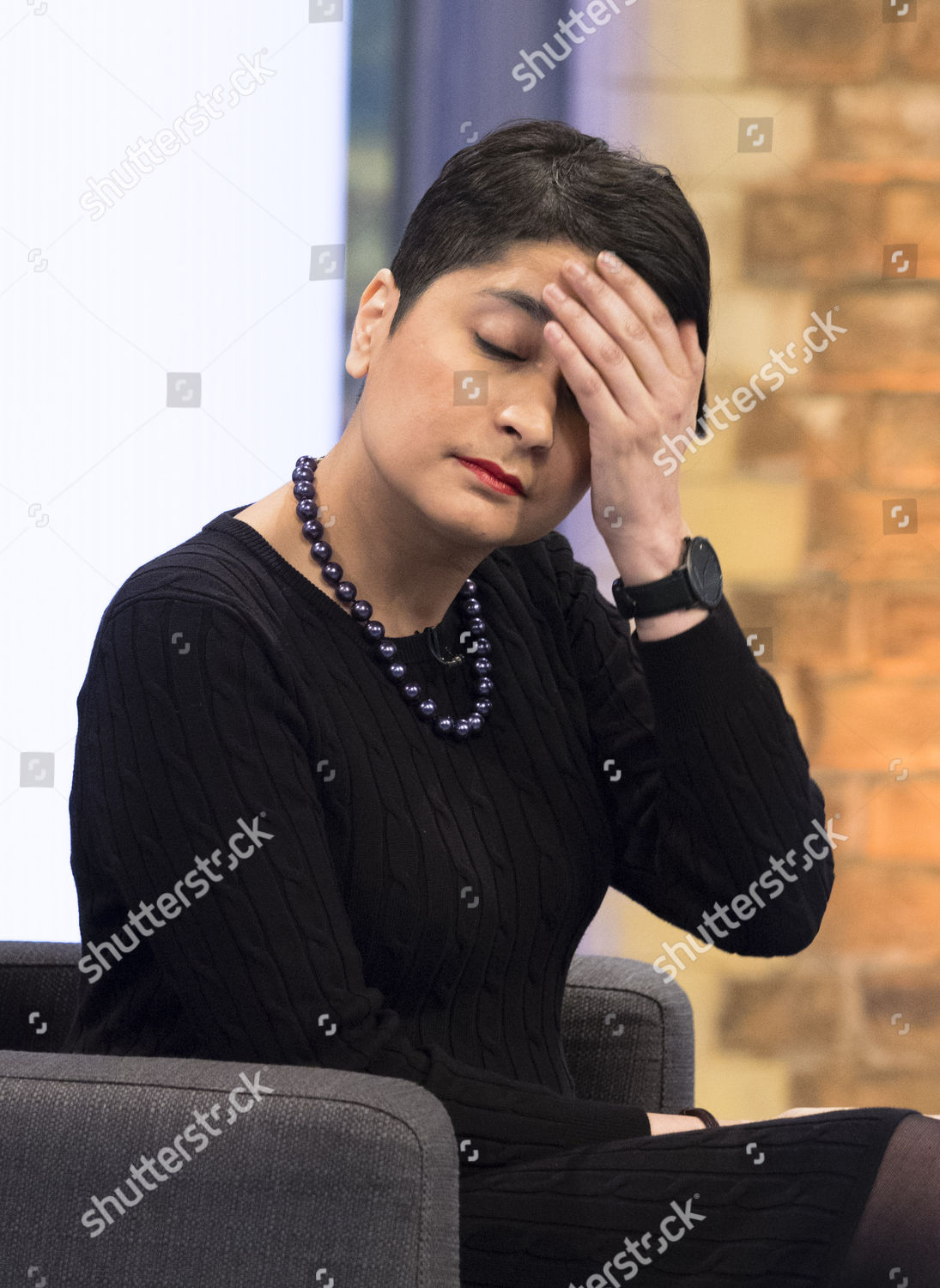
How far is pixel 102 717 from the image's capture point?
89 centimetres

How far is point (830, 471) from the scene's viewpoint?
1816mm

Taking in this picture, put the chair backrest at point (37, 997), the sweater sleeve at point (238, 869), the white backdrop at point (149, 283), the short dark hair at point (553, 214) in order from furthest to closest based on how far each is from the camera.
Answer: the white backdrop at point (149, 283)
the chair backrest at point (37, 997)
the short dark hair at point (553, 214)
the sweater sleeve at point (238, 869)

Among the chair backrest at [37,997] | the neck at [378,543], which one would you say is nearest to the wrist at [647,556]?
the neck at [378,543]

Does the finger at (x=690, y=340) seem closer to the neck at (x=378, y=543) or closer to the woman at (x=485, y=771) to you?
the woman at (x=485, y=771)

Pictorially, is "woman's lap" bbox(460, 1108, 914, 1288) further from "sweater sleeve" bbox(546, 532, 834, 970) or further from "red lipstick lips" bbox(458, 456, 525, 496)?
"red lipstick lips" bbox(458, 456, 525, 496)

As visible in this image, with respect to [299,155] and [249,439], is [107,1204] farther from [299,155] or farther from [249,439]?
[299,155]

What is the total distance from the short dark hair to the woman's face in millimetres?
16

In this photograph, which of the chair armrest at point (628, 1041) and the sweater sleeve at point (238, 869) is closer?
the sweater sleeve at point (238, 869)

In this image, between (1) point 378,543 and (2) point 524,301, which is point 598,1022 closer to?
(1) point 378,543

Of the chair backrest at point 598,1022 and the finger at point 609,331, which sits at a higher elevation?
the finger at point 609,331

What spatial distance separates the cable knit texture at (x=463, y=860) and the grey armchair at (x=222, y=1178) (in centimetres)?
8

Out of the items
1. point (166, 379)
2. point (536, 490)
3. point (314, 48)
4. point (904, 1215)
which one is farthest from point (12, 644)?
point (904, 1215)

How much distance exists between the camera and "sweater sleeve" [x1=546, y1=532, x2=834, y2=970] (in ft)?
3.31

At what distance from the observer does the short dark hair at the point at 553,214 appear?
0.93 meters
